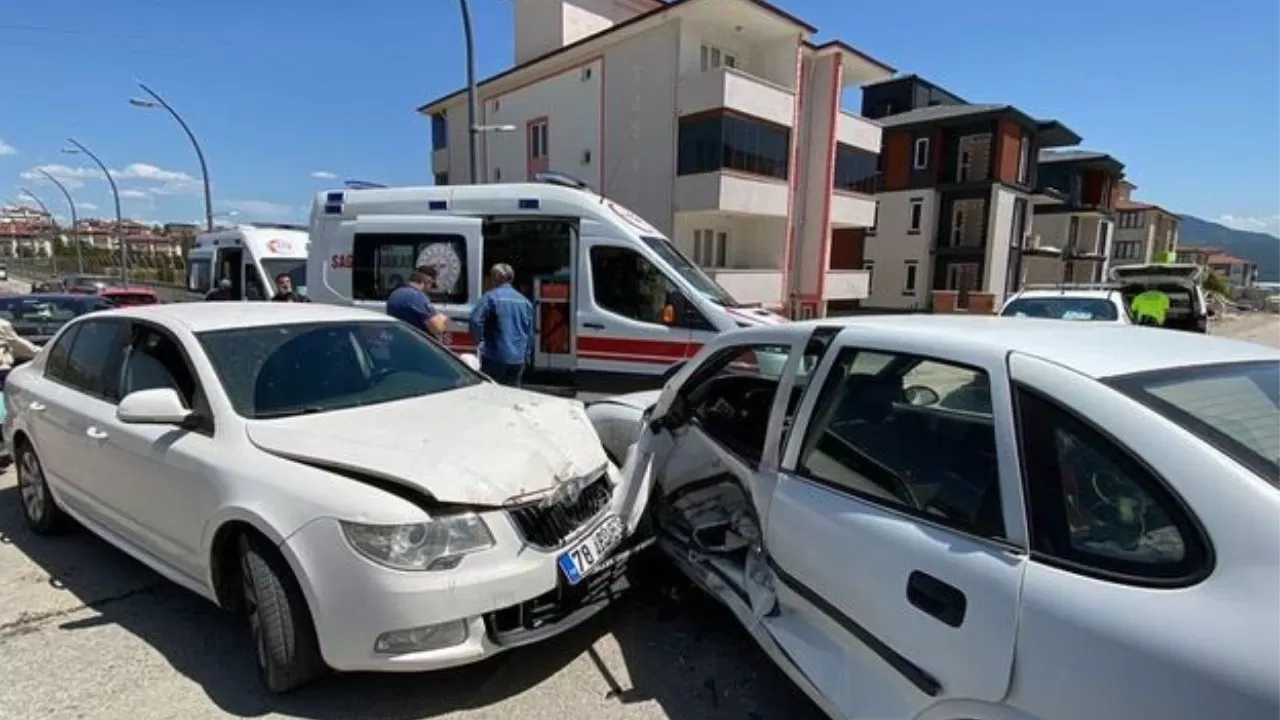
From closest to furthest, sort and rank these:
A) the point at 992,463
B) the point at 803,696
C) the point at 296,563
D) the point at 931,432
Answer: the point at 992,463, the point at 931,432, the point at 296,563, the point at 803,696

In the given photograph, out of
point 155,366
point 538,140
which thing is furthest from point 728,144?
point 155,366

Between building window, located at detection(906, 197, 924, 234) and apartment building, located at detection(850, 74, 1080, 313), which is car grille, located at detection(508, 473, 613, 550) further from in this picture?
→ building window, located at detection(906, 197, 924, 234)

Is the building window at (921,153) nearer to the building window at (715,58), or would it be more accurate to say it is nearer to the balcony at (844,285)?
the balcony at (844,285)

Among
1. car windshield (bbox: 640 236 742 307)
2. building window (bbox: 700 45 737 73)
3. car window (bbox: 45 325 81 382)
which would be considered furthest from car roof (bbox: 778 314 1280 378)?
building window (bbox: 700 45 737 73)

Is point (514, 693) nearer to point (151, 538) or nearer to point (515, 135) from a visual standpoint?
point (151, 538)

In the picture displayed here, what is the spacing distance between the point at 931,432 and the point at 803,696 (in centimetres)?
122

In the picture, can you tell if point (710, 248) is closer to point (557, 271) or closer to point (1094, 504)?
point (557, 271)

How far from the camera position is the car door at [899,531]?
1732 mm

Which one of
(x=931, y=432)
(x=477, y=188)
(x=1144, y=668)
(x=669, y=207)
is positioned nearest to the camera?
(x=1144, y=668)

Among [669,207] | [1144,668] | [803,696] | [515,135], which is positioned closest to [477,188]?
[803,696]

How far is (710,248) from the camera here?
72.9ft

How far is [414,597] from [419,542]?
0.61ft

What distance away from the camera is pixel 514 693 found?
273 cm

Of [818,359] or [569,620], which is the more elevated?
[818,359]
